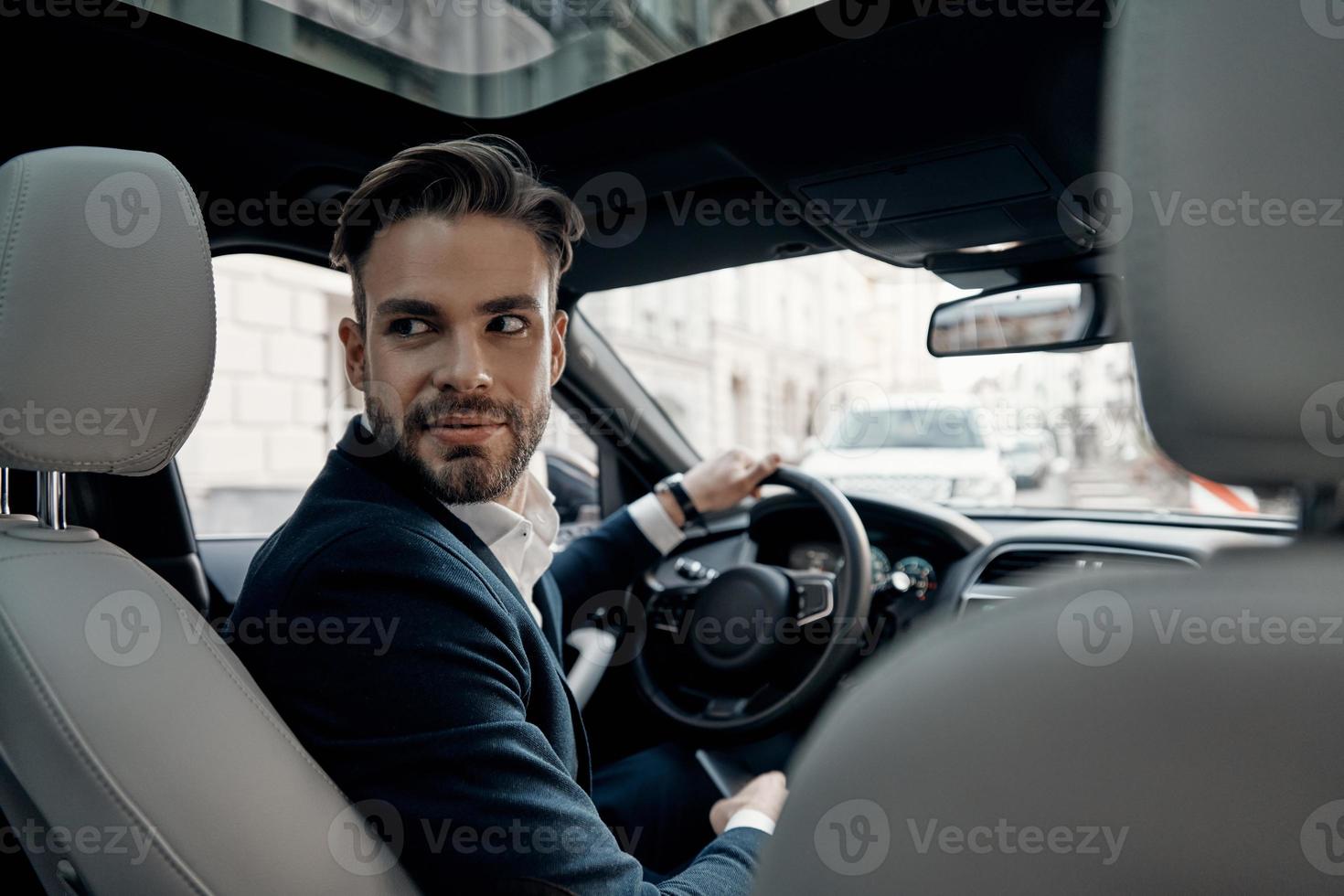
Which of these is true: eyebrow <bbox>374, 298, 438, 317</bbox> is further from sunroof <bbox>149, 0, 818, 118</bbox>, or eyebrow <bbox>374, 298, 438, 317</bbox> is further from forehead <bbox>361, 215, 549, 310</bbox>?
sunroof <bbox>149, 0, 818, 118</bbox>

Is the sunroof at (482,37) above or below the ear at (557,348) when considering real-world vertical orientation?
above

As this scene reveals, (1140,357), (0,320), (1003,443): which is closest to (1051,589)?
(1140,357)

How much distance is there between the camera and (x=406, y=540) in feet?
3.52

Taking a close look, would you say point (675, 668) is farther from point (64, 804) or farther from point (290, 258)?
point (64, 804)

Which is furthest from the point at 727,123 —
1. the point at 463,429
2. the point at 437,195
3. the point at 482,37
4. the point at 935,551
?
the point at 935,551

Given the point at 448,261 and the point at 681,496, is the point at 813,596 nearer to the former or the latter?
the point at 681,496

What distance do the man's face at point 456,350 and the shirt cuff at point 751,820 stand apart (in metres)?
0.59

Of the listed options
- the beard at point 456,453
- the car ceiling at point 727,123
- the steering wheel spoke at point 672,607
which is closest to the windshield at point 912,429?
the steering wheel spoke at point 672,607

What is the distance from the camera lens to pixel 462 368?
53.4 inches

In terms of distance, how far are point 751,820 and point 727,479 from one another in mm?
971

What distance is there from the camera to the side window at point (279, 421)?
2.31m

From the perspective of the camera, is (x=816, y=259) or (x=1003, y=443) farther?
(x=1003, y=443)

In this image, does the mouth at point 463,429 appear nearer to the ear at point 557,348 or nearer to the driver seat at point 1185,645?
the ear at point 557,348

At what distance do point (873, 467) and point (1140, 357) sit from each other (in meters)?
4.25
